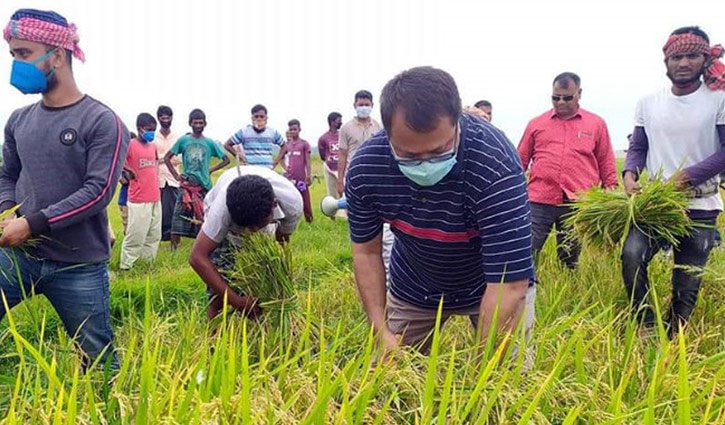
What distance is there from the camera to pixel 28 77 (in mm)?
2365

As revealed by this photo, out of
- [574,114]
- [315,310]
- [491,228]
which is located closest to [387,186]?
[491,228]

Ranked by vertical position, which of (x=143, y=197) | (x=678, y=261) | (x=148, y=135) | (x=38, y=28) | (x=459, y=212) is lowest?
(x=143, y=197)

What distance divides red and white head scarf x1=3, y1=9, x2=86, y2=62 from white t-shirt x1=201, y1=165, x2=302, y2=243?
0.89 meters

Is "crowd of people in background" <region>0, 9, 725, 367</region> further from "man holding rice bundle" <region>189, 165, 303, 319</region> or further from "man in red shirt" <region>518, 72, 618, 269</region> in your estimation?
"man in red shirt" <region>518, 72, 618, 269</region>

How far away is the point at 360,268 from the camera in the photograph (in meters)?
2.29

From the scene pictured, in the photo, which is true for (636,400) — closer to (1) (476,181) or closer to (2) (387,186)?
(1) (476,181)

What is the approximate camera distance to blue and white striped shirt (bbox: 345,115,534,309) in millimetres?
1893

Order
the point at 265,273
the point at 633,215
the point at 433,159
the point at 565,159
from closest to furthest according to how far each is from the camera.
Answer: the point at 433,159 → the point at 265,273 → the point at 633,215 → the point at 565,159

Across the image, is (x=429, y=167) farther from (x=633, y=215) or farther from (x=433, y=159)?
(x=633, y=215)

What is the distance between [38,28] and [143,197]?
374 cm

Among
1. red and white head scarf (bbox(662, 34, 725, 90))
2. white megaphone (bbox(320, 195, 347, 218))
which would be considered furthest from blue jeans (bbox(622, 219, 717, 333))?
white megaphone (bbox(320, 195, 347, 218))

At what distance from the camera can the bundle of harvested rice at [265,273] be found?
8.70 feet

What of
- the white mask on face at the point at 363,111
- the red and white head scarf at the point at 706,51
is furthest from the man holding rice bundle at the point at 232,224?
the white mask on face at the point at 363,111

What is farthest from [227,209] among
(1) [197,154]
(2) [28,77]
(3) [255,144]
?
(3) [255,144]
